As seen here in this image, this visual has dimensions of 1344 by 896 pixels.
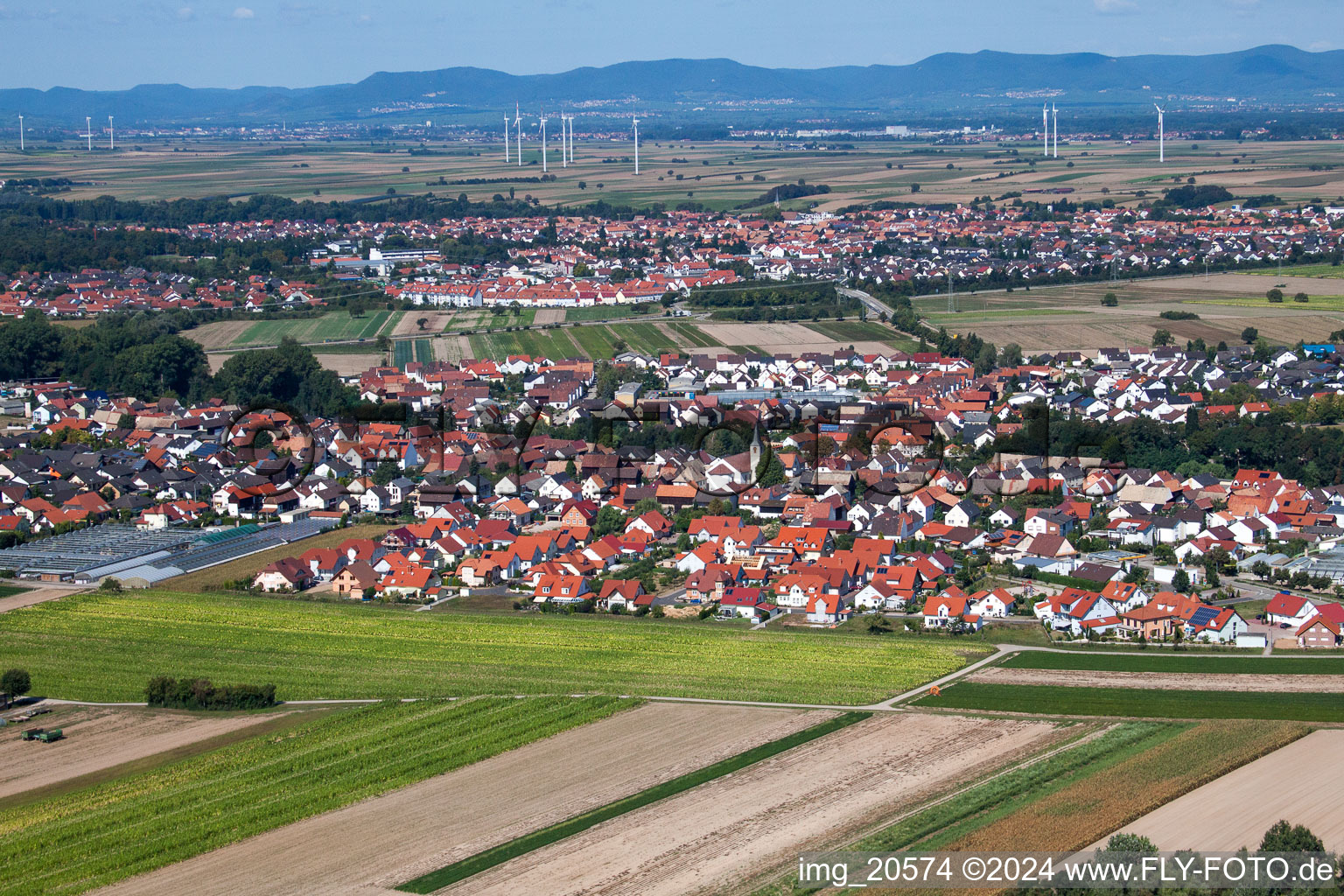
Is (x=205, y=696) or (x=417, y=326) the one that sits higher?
(x=417, y=326)

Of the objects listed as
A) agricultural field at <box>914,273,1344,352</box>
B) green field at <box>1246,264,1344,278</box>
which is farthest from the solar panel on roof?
green field at <box>1246,264,1344,278</box>

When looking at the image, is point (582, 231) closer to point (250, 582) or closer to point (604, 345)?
point (604, 345)

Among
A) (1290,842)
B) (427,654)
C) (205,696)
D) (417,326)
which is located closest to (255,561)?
(427,654)

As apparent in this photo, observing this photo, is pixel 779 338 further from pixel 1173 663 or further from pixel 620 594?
pixel 1173 663

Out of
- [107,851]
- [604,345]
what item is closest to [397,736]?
[107,851]

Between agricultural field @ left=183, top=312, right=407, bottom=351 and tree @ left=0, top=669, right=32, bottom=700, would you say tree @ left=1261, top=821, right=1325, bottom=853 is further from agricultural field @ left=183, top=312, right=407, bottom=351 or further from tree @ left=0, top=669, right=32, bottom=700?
agricultural field @ left=183, top=312, right=407, bottom=351

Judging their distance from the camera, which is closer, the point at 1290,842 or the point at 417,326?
the point at 1290,842

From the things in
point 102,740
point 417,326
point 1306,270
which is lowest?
point 102,740
